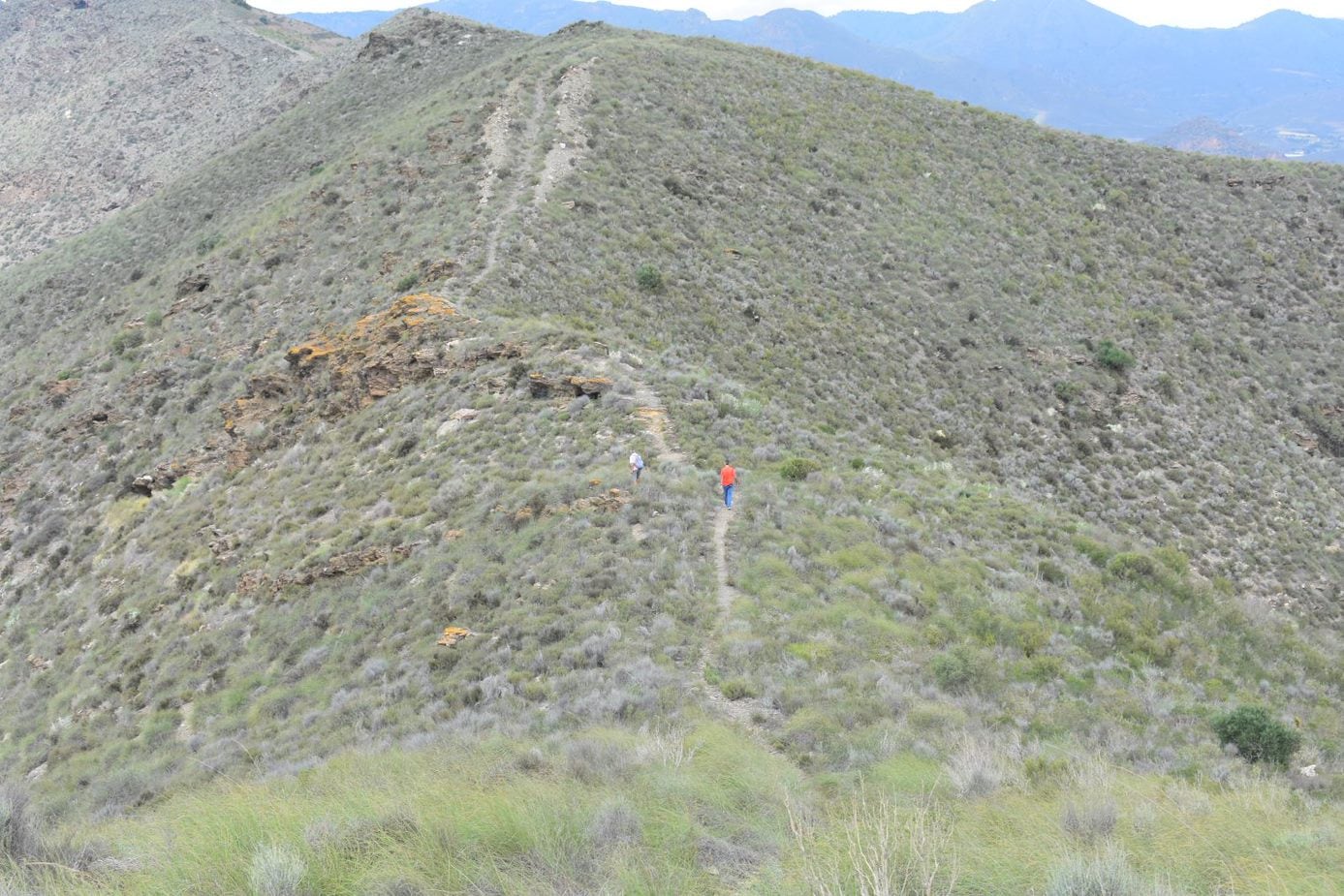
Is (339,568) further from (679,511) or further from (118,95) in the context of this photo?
(118,95)

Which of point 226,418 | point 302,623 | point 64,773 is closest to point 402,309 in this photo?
point 226,418

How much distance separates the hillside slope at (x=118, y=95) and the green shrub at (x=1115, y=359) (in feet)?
222

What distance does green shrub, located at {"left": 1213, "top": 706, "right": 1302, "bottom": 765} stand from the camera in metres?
9.69

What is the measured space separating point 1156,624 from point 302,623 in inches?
616

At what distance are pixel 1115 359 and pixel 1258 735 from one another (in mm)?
26405

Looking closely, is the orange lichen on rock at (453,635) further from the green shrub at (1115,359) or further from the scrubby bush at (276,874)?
the green shrub at (1115,359)

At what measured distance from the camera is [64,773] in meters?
14.1

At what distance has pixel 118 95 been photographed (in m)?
83.5

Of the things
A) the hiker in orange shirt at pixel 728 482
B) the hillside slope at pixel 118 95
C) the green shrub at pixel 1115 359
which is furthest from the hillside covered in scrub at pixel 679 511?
the hillside slope at pixel 118 95

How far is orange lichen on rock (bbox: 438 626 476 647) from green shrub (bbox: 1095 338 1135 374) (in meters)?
29.8

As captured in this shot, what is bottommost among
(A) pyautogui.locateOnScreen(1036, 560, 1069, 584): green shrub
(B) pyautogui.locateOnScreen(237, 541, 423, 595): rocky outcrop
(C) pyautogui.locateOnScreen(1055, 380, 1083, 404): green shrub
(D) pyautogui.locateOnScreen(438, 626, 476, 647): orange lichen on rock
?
(B) pyautogui.locateOnScreen(237, 541, 423, 595): rocky outcrop

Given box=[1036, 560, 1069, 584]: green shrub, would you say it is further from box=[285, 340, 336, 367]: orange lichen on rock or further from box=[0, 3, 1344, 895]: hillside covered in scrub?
box=[285, 340, 336, 367]: orange lichen on rock

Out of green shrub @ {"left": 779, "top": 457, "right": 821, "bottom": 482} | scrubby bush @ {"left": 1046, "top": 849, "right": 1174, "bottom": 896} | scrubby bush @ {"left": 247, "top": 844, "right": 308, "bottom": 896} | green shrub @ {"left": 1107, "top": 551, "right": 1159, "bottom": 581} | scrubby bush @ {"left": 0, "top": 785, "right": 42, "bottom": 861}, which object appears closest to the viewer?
scrubby bush @ {"left": 1046, "top": 849, "right": 1174, "bottom": 896}

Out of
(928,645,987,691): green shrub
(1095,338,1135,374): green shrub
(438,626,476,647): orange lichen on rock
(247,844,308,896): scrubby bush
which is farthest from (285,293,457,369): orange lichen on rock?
(1095,338,1135,374): green shrub
